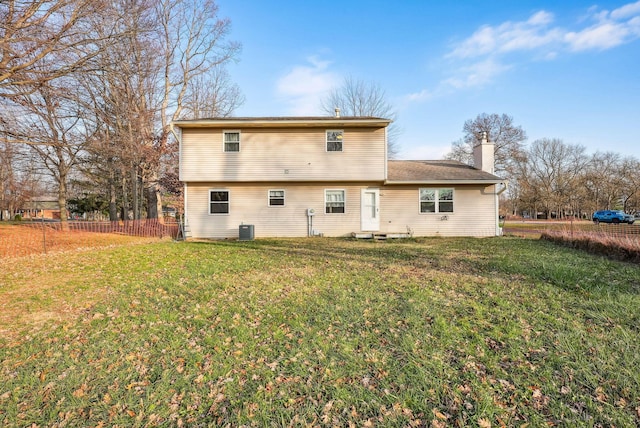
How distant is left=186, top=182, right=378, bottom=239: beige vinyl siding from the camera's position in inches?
586

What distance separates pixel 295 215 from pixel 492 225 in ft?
31.7

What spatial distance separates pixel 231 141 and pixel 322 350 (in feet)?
42.3

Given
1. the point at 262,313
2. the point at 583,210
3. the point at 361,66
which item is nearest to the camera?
the point at 262,313

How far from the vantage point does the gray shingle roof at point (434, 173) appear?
48.0ft

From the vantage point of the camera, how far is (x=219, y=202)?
14953mm

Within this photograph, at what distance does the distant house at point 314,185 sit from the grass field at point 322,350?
27.3 ft

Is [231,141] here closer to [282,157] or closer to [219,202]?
[282,157]

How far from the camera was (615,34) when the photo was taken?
37.8 ft

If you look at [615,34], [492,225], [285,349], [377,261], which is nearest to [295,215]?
[377,261]

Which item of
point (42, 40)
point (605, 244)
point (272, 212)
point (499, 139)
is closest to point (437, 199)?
point (605, 244)

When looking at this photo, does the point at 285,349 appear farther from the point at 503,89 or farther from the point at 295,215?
the point at 503,89

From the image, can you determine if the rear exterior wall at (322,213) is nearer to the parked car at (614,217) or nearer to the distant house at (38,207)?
the distant house at (38,207)

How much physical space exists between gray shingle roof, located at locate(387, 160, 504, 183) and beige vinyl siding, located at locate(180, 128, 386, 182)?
1.56m

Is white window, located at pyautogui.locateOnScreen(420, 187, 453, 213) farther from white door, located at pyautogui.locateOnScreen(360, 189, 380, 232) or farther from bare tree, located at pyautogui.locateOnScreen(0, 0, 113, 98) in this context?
bare tree, located at pyautogui.locateOnScreen(0, 0, 113, 98)
